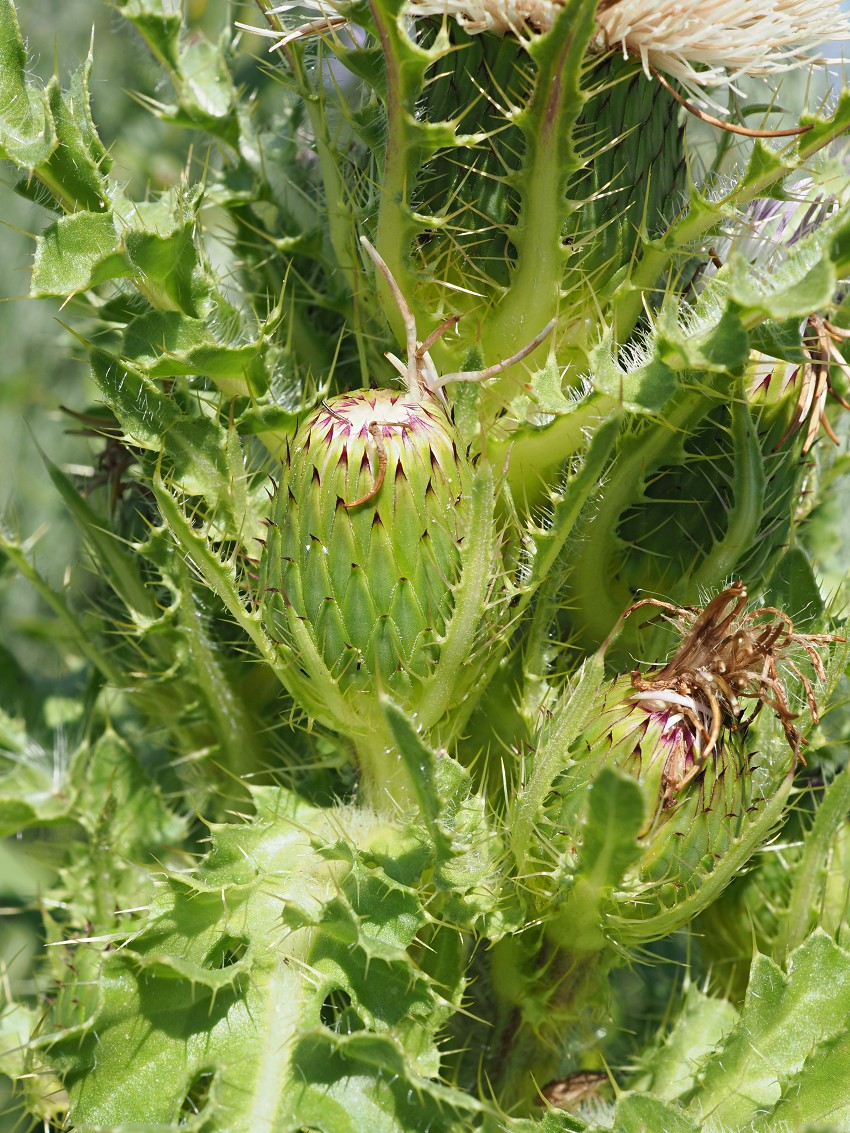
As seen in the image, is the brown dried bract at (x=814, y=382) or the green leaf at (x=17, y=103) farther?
the brown dried bract at (x=814, y=382)

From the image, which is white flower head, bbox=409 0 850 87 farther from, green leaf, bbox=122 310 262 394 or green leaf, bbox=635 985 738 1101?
green leaf, bbox=635 985 738 1101

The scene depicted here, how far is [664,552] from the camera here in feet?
6.11

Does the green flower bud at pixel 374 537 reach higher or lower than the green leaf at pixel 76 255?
lower

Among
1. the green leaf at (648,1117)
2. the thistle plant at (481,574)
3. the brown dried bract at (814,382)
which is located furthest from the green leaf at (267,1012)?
the brown dried bract at (814,382)

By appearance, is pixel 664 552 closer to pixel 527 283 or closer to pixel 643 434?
pixel 643 434

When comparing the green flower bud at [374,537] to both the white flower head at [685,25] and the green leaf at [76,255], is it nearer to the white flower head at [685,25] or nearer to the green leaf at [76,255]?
the green leaf at [76,255]

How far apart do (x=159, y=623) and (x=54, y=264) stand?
0.63 m

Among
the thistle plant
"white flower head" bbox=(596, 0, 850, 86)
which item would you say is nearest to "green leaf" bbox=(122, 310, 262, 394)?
the thistle plant

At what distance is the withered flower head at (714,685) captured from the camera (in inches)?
59.4

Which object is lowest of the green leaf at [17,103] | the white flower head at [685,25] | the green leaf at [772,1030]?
the green leaf at [772,1030]

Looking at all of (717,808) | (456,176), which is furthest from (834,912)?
(456,176)

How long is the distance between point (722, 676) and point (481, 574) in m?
0.39

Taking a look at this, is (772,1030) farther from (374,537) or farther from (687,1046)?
(374,537)

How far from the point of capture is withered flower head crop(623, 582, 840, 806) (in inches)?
59.4
